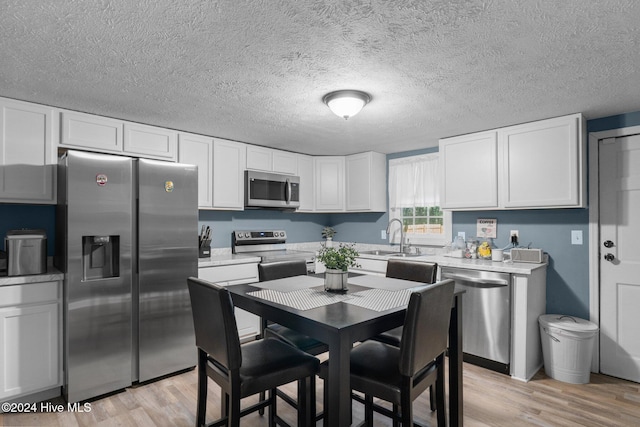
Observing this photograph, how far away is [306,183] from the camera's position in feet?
15.2

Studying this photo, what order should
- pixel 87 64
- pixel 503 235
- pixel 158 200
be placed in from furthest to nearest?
pixel 503 235 → pixel 158 200 → pixel 87 64

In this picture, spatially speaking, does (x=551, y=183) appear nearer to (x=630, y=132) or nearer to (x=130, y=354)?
(x=630, y=132)

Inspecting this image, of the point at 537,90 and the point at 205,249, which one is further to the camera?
the point at 205,249

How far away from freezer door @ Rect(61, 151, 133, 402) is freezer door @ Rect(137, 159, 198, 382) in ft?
0.32

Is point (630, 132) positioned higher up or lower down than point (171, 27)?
lower down

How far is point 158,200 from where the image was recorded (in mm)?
2830

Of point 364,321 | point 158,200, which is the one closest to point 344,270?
point 364,321

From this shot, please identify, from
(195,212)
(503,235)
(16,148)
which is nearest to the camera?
(16,148)

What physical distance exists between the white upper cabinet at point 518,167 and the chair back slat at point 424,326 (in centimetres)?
186

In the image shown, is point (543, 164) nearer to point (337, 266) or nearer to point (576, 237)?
point (576, 237)

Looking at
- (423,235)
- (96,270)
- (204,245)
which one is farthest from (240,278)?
(423,235)

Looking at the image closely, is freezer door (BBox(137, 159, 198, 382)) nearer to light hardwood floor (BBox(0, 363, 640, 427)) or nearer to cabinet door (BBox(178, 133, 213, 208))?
light hardwood floor (BBox(0, 363, 640, 427))

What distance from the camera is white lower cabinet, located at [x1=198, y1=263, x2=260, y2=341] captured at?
340 centimetres

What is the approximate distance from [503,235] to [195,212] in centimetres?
294
